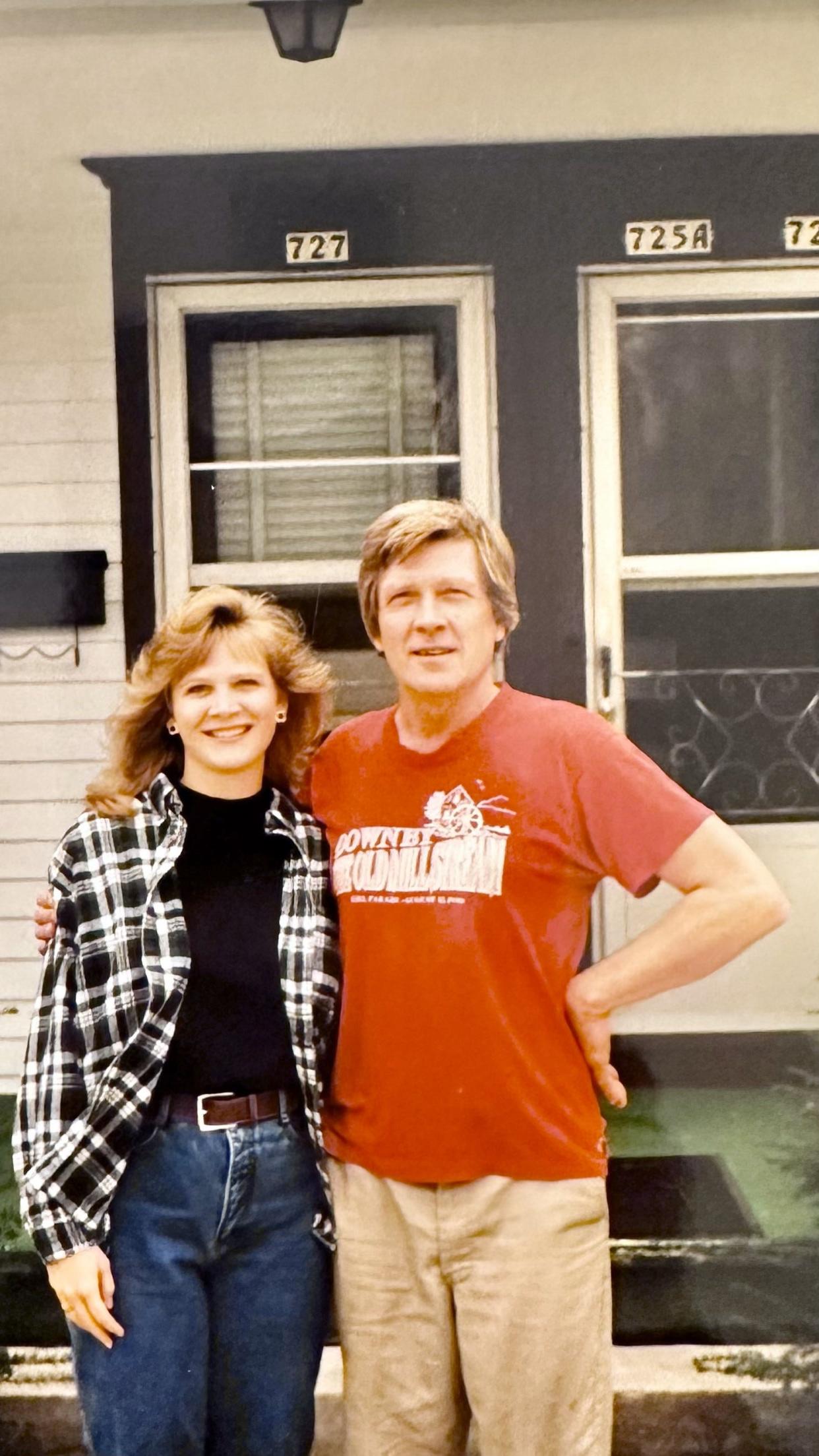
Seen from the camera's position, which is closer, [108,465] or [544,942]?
[544,942]

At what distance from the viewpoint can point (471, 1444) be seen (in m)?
1.51

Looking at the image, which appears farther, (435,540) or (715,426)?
(715,426)

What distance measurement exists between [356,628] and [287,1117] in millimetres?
658

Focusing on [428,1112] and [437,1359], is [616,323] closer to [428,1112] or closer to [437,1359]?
[428,1112]

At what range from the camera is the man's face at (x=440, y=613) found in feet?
4.66

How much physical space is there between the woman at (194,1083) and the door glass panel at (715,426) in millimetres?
583

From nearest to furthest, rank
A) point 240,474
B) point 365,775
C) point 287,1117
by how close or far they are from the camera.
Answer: point 287,1117 < point 365,775 < point 240,474

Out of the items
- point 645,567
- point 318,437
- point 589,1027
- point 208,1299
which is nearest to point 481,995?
point 589,1027

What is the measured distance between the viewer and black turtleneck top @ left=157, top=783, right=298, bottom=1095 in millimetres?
1352

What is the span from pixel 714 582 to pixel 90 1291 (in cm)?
122

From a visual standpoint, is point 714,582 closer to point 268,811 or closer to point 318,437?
point 318,437

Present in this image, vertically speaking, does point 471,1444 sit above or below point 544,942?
below

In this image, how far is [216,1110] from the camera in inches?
52.9

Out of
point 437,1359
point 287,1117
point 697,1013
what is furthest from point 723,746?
point 437,1359
